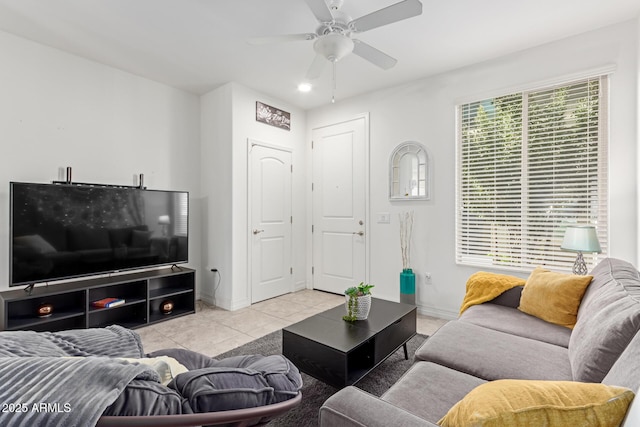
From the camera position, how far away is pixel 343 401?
39.6 inches

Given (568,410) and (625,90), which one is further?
(625,90)

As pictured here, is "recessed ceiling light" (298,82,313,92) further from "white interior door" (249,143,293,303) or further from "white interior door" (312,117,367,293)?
"white interior door" (249,143,293,303)

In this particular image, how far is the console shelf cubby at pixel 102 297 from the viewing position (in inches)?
99.7

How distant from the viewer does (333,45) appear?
223 centimetres

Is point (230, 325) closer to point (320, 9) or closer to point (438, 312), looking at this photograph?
point (438, 312)

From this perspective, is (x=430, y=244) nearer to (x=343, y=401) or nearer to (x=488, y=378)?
(x=488, y=378)

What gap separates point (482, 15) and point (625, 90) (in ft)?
4.38

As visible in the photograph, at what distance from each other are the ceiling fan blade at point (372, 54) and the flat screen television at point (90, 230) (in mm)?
2427

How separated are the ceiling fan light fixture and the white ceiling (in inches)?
12.8

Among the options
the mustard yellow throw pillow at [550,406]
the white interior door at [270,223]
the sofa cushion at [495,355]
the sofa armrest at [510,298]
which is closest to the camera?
the mustard yellow throw pillow at [550,406]

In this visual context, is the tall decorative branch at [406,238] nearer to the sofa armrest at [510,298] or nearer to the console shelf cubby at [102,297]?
the sofa armrest at [510,298]

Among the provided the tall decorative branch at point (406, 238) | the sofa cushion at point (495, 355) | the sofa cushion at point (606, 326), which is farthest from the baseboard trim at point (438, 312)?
the sofa cushion at point (606, 326)

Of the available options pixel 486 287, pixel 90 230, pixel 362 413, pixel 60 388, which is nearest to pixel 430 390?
pixel 362 413

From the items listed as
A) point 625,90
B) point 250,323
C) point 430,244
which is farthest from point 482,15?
point 250,323
